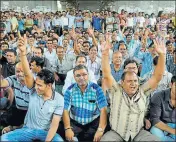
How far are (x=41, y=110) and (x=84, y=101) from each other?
483 millimetres

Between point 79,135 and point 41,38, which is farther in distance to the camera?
point 41,38

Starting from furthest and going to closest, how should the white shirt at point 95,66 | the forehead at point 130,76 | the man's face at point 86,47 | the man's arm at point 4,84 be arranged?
the man's face at point 86,47
the white shirt at point 95,66
the man's arm at point 4,84
the forehead at point 130,76

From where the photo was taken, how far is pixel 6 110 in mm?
3213

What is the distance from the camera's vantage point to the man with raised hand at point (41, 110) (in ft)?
8.24

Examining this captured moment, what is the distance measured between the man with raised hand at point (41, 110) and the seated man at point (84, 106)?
0.21 metres

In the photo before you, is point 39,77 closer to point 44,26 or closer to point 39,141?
point 39,141

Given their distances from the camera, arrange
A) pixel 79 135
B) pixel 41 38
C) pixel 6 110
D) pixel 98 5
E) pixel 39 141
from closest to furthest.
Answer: pixel 39 141
pixel 79 135
pixel 6 110
pixel 41 38
pixel 98 5

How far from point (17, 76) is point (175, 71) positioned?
101 inches

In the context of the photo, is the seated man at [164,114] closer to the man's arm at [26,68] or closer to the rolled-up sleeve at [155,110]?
the rolled-up sleeve at [155,110]

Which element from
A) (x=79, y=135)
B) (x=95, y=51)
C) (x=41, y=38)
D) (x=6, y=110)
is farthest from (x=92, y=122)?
(x=41, y=38)

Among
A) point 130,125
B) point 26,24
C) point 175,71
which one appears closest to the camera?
point 130,125

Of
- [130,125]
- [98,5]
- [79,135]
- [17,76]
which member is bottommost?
[79,135]

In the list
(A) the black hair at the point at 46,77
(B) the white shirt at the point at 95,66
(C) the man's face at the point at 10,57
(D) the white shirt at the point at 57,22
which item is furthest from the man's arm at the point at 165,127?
(D) the white shirt at the point at 57,22

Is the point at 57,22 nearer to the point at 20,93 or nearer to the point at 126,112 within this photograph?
the point at 20,93
